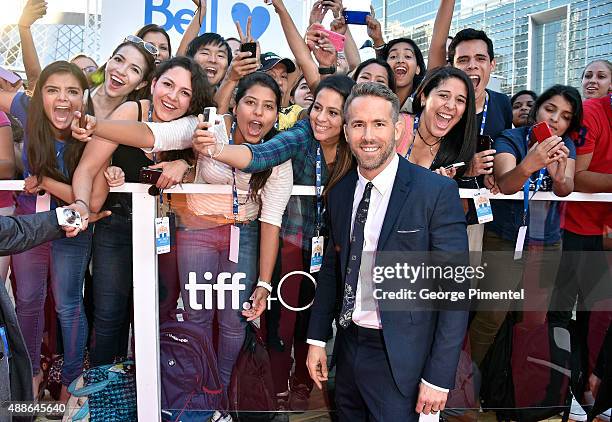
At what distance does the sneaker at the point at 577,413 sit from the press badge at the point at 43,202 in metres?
3.16

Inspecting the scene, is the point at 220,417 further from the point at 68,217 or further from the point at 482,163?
the point at 482,163

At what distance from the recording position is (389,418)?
2170 mm

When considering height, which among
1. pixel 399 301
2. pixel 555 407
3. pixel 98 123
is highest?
pixel 98 123

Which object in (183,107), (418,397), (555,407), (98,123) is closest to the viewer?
(418,397)

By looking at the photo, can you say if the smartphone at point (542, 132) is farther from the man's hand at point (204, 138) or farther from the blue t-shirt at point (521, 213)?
the man's hand at point (204, 138)

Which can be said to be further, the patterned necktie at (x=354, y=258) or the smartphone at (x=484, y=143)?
the smartphone at (x=484, y=143)

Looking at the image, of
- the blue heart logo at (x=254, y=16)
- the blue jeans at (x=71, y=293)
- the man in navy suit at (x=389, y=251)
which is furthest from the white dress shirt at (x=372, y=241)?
the blue heart logo at (x=254, y=16)

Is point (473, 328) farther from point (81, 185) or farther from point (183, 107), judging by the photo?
point (81, 185)

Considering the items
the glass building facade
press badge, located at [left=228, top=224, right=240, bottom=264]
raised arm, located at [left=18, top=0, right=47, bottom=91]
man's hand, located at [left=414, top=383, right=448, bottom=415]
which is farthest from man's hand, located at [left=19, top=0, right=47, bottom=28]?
the glass building facade

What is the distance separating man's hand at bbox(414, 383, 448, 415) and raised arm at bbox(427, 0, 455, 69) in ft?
8.28

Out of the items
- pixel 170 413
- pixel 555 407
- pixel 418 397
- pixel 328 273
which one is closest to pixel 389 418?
pixel 418 397

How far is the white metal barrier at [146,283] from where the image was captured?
2693 mm

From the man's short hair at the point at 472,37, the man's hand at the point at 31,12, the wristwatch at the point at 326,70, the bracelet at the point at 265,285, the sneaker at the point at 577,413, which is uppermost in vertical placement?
the man's hand at the point at 31,12

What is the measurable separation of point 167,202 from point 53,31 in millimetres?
4584
